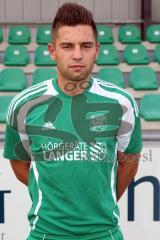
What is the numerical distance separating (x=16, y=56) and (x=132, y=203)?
6316mm

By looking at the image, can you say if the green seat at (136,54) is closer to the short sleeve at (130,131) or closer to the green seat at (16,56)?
the green seat at (16,56)

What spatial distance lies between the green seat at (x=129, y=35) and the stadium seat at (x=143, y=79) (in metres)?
1.86

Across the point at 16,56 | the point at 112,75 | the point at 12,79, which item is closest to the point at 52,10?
the point at 16,56

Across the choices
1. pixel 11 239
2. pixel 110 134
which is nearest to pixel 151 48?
pixel 11 239

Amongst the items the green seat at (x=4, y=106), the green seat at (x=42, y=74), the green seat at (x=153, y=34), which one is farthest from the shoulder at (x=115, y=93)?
the green seat at (x=153, y=34)

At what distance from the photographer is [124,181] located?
A: 1.96 metres

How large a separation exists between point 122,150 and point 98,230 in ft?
1.08

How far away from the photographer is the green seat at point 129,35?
9688 millimetres

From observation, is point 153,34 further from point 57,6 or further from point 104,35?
point 57,6

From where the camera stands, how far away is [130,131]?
1771 mm

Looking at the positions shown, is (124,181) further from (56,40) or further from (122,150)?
(56,40)

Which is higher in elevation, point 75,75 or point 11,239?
point 75,75

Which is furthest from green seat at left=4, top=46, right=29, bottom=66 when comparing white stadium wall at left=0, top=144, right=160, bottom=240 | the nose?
the nose

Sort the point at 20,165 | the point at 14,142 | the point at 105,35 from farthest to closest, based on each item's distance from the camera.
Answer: the point at 105,35, the point at 20,165, the point at 14,142
